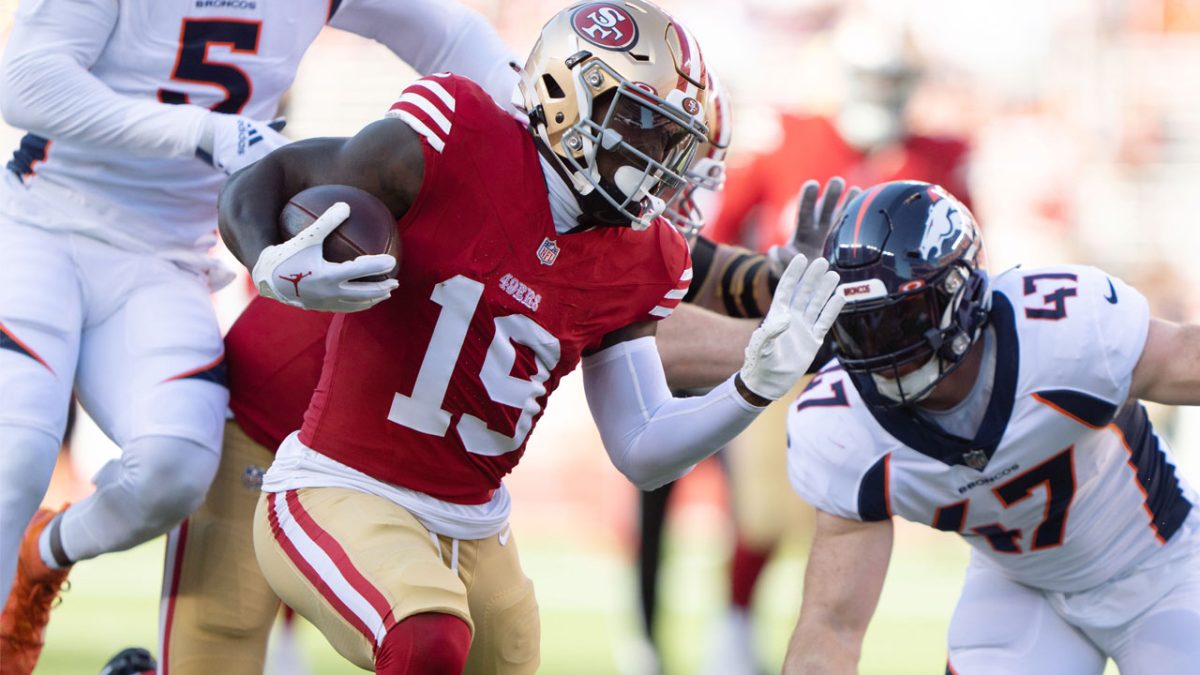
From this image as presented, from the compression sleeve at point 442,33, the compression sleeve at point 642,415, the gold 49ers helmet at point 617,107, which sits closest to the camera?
the gold 49ers helmet at point 617,107

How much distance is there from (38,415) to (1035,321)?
2072 millimetres

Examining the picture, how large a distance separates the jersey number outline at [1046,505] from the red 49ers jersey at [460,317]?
1.02 m

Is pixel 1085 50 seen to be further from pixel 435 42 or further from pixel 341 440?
pixel 341 440

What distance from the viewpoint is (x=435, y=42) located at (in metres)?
3.83

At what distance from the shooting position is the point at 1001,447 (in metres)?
3.44

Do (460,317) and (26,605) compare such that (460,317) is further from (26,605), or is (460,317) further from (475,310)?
(26,605)

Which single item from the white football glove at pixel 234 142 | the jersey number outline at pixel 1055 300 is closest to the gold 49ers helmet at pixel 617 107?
the white football glove at pixel 234 142

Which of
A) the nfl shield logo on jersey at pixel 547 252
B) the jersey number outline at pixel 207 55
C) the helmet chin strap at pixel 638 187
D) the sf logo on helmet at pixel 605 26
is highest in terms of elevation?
the sf logo on helmet at pixel 605 26

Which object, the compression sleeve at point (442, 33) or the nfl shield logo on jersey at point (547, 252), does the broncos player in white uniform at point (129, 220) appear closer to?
the compression sleeve at point (442, 33)

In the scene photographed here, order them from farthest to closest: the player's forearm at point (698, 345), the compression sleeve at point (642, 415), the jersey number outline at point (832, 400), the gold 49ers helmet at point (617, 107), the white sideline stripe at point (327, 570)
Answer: the player's forearm at point (698, 345), the jersey number outline at point (832, 400), the compression sleeve at point (642, 415), the gold 49ers helmet at point (617, 107), the white sideline stripe at point (327, 570)

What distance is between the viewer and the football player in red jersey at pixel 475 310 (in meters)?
2.80

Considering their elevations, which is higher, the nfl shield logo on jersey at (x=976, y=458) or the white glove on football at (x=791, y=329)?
the white glove on football at (x=791, y=329)

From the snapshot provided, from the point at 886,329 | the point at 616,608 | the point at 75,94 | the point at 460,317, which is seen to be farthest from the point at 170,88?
the point at 616,608

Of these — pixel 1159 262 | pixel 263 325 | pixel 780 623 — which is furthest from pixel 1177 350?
pixel 1159 262
